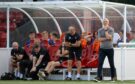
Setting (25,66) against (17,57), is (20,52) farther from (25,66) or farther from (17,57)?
(25,66)

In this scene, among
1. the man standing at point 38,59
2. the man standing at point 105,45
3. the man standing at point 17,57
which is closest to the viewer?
the man standing at point 105,45

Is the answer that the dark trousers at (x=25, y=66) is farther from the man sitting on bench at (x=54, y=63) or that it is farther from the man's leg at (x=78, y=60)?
the man's leg at (x=78, y=60)

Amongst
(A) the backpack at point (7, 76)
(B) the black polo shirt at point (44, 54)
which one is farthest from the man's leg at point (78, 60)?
(A) the backpack at point (7, 76)

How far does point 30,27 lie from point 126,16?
351 centimetres

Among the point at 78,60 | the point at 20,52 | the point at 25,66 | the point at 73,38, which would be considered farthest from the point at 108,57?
the point at 20,52

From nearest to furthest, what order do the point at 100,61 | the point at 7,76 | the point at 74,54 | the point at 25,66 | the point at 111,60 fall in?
the point at 100,61 → the point at 111,60 → the point at 74,54 → the point at 7,76 → the point at 25,66

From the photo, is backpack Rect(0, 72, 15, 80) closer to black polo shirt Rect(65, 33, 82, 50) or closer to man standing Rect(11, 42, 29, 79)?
man standing Rect(11, 42, 29, 79)

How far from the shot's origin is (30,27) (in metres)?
25.7

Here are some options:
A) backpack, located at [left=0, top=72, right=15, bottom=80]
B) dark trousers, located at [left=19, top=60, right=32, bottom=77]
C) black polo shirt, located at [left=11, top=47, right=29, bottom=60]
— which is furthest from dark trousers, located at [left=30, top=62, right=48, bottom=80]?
black polo shirt, located at [left=11, top=47, right=29, bottom=60]

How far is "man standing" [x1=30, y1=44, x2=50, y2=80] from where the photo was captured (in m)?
24.1

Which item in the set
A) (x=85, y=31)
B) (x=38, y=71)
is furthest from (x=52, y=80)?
(x=85, y=31)

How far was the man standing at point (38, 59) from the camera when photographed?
79.2 feet

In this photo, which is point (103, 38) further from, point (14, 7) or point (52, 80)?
point (14, 7)

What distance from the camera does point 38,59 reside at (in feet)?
79.6
